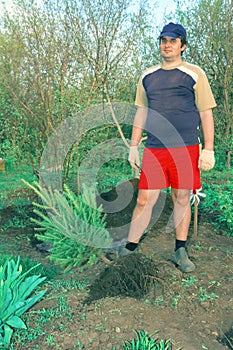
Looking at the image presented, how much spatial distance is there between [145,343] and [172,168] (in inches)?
56.3

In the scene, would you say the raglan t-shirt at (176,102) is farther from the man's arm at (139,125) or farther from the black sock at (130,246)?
the black sock at (130,246)

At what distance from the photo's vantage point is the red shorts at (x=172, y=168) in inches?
126

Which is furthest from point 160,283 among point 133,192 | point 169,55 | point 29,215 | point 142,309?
point 29,215

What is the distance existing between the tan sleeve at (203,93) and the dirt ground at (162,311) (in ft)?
4.22

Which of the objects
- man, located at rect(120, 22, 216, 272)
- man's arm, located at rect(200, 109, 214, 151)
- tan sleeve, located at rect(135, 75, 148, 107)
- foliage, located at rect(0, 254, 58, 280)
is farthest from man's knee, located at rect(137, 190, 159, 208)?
foliage, located at rect(0, 254, 58, 280)

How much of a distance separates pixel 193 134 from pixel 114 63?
2181mm

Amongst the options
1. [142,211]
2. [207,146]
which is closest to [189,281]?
[142,211]

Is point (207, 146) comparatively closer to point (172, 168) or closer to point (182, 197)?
point (172, 168)

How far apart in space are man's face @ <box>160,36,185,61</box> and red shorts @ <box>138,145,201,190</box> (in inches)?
28.4

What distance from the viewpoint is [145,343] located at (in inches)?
89.5

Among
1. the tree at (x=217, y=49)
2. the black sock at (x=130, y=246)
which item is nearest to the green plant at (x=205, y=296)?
the black sock at (x=130, y=246)

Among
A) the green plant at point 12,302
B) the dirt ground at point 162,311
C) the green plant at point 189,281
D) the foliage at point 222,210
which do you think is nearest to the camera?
the dirt ground at point 162,311

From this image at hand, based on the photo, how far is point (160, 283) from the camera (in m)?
2.97

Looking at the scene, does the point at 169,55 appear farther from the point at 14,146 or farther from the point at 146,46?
the point at 146,46
